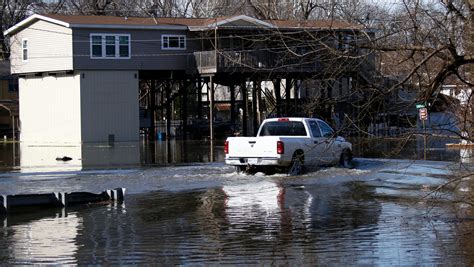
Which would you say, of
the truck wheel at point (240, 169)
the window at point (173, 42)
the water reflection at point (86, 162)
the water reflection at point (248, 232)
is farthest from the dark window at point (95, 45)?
the water reflection at point (248, 232)

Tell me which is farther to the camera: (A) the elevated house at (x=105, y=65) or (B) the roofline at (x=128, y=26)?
(A) the elevated house at (x=105, y=65)

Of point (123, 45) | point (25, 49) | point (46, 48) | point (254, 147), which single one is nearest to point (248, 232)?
point (254, 147)

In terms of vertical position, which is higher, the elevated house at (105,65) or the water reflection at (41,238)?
the elevated house at (105,65)

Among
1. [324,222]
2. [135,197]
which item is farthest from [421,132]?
[135,197]

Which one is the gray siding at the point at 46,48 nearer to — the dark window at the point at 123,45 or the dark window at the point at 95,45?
the dark window at the point at 95,45

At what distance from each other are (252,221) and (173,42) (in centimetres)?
3808

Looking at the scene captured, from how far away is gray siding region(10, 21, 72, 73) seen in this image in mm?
48469

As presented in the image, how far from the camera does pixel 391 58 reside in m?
8.08

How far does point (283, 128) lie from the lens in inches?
929

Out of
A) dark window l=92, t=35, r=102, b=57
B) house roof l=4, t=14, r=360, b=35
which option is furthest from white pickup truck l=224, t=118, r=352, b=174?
dark window l=92, t=35, r=102, b=57

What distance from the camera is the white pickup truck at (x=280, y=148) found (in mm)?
21625

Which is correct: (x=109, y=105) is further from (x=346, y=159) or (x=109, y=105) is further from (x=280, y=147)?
(x=280, y=147)

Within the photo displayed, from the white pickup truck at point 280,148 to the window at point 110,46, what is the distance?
88.9 ft

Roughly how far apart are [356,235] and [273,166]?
33.3ft
